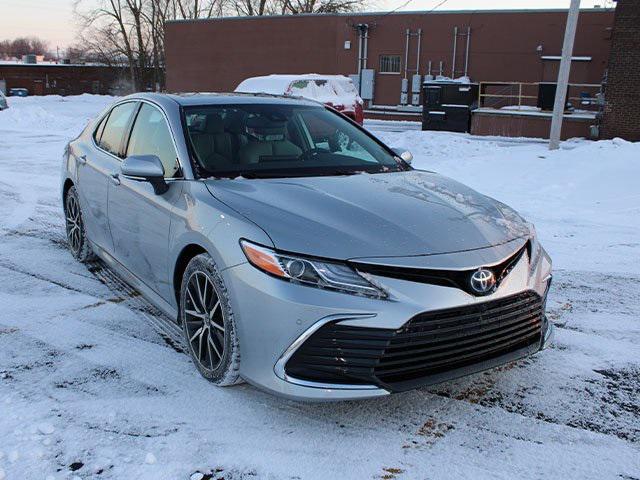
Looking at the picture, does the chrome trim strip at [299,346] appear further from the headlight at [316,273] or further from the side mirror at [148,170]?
the side mirror at [148,170]

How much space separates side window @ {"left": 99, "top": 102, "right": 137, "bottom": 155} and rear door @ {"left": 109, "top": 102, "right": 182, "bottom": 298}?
0.21m

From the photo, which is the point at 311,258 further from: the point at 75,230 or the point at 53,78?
the point at 53,78

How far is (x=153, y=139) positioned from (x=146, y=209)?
0.56 metres

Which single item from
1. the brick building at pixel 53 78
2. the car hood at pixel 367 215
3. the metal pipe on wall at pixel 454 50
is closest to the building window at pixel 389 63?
the metal pipe on wall at pixel 454 50

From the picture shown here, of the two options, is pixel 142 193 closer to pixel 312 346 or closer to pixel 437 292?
pixel 312 346

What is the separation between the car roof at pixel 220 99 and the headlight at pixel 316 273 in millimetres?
1819

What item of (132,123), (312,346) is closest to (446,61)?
(132,123)

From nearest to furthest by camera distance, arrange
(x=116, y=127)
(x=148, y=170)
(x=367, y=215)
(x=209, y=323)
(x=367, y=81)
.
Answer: (x=367, y=215)
(x=209, y=323)
(x=148, y=170)
(x=116, y=127)
(x=367, y=81)

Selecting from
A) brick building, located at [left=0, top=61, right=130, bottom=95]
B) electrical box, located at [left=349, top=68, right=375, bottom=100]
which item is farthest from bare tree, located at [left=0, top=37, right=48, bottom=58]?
electrical box, located at [left=349, top=68, right=375, bottom=100]

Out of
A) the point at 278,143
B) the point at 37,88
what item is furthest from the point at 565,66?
the point at 37,88

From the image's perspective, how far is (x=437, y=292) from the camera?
9.25 feet

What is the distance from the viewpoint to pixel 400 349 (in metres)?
2.81

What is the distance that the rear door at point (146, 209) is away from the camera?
380cm

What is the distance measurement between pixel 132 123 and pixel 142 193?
Result: 33.6 inches
